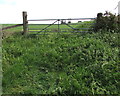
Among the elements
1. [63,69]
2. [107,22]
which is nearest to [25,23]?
[107,22]

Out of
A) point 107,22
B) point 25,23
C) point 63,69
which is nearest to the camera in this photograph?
point 63,69

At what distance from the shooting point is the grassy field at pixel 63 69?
15.5ft

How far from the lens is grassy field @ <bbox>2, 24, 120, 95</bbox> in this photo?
472 cm

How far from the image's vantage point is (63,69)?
595 centimetres

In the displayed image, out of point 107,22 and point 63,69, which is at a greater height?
point 107,22

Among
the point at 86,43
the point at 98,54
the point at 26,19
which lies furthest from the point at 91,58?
the point at 26,19

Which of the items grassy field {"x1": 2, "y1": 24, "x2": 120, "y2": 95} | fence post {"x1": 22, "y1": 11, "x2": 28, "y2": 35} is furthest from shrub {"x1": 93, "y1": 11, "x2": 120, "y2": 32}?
fence post {"x1": 22, "y1": 11, "x2": 28, "y2": 35}

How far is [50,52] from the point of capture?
275 inches

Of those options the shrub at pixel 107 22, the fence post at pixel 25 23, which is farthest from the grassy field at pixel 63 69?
the fence post at pixel 25 23

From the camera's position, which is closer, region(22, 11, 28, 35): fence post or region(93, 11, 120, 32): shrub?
region(93, 11, 120, 32): shrub

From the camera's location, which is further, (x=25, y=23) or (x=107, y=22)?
(x=25, y=23)

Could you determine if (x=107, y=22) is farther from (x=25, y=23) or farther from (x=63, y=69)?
(x=25, y=23)

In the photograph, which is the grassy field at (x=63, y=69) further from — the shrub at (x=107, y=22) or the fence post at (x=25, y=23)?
the fence post at (x=25, y=23)

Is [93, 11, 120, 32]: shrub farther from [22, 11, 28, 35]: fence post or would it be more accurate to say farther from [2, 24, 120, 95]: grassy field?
[22, 11, 28, 35]: fence post
